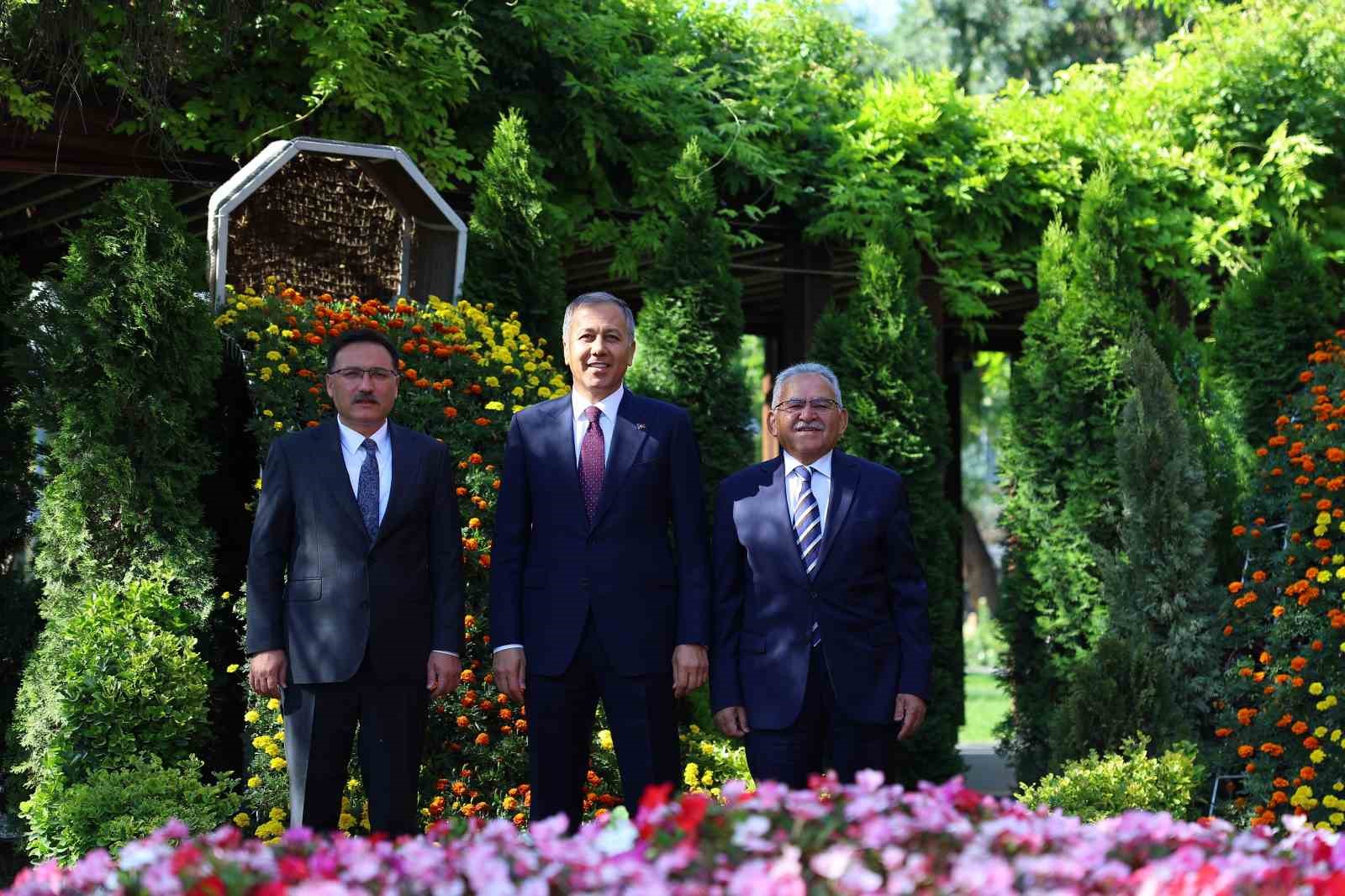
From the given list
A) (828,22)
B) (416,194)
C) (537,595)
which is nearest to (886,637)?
(537,595)

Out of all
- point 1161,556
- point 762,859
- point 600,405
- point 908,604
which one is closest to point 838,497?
point 908,604

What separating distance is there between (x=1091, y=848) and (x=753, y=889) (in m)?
0.59

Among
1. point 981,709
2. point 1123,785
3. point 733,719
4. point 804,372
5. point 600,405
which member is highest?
point 804,372

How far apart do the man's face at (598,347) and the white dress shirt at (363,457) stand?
2.11 ft

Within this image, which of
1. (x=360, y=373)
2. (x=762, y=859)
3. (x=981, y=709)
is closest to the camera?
(x=762, y=859)

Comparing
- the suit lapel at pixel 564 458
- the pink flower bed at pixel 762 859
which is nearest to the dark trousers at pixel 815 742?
the suit lapel at pixel 564 458

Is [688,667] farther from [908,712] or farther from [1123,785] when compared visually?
[1123,785]

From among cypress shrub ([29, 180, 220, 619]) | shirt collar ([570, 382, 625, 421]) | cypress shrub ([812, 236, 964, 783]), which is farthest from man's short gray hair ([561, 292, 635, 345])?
cypress shrub ([812, 236, 964, 783])

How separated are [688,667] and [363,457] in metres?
1.18

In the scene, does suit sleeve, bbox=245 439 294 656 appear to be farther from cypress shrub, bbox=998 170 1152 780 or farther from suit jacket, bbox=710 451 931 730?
cypress shrub, bbox=998 170 1152 780

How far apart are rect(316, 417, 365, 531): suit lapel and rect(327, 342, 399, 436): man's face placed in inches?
3.1

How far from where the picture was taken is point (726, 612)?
14.6ft

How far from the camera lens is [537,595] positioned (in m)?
4.23

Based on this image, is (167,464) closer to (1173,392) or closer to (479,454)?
(479,454)
